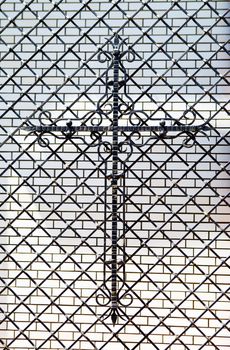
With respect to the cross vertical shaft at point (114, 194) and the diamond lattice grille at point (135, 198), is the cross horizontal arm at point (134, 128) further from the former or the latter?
the diamond lattice grille at point (135, 198)

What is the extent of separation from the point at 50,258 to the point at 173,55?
1.64 metres

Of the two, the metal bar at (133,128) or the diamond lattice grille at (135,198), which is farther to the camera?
the diamond lattice grille at (135,198)

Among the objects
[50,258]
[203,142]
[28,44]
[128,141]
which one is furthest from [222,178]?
[28,44]

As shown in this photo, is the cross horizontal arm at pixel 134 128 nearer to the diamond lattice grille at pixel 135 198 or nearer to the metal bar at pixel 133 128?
the metal bar at pixel 133 128

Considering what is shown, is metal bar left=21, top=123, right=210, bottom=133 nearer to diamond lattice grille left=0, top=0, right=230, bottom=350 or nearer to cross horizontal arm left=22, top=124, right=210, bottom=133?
cross horizontal arm left=22, top=124, right=210, bottom=133

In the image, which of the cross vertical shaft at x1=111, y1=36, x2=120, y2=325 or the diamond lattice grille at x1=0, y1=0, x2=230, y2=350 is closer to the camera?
the cross vertical shaft at x1=111, y1=36, x2=120, y2=325

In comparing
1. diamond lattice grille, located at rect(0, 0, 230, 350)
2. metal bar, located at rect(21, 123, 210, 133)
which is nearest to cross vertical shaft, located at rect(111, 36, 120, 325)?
metal bar, located at rect(21, 123, 210, 133)

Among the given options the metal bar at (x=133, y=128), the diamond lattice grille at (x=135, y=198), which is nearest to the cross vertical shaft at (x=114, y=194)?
the metal bar at (x=133, y=128)

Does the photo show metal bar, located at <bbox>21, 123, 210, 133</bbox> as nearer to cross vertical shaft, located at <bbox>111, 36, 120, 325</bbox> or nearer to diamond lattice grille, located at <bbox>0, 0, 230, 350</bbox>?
cross vertical shaft, located at <bbox>111, 36, 120, 325</bbox>

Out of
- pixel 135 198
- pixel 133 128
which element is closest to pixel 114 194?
pixel 133 128

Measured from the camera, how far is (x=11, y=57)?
386 cm

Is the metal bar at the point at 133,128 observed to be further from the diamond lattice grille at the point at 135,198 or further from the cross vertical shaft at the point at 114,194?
the diamond lattice grille at the point at 135,198

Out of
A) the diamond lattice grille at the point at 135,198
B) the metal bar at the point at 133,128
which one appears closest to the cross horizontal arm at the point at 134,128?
the metal bar at the point at 133,128

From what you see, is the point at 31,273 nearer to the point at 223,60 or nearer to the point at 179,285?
the point at 179,285
